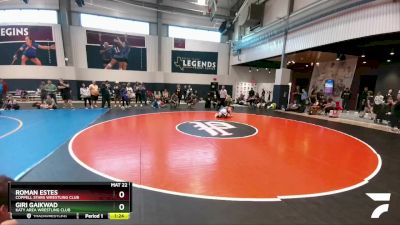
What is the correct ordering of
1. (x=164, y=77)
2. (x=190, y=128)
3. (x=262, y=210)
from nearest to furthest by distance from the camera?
(x=262, y=210) → (x=190, y=128) → (x=164, y=77)

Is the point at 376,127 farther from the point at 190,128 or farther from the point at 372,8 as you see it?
the point at 190,128

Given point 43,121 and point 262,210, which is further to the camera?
point 43,121

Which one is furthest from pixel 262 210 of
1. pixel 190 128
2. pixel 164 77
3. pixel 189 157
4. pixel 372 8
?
pixel 164 77

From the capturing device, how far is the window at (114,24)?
18.1 meters

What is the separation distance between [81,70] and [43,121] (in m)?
11.1

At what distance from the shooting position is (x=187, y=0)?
774 inches

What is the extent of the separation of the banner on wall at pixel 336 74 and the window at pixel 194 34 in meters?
9.78

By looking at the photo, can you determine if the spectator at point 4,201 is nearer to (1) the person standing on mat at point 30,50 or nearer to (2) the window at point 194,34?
(1) the person standing on mat at point 30,50

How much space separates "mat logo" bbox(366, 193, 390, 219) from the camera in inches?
115

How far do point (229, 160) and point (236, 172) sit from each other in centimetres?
65

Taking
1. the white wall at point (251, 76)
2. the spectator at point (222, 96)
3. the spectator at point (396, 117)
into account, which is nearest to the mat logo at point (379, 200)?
the spectator at point (396, 117)

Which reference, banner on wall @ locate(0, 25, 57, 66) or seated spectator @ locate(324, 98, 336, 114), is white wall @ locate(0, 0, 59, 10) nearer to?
banner on wall @ locate(0, 25, 57, 66)

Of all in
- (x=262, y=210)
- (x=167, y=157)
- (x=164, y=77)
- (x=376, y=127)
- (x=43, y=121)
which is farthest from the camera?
(x=164, y=77)
